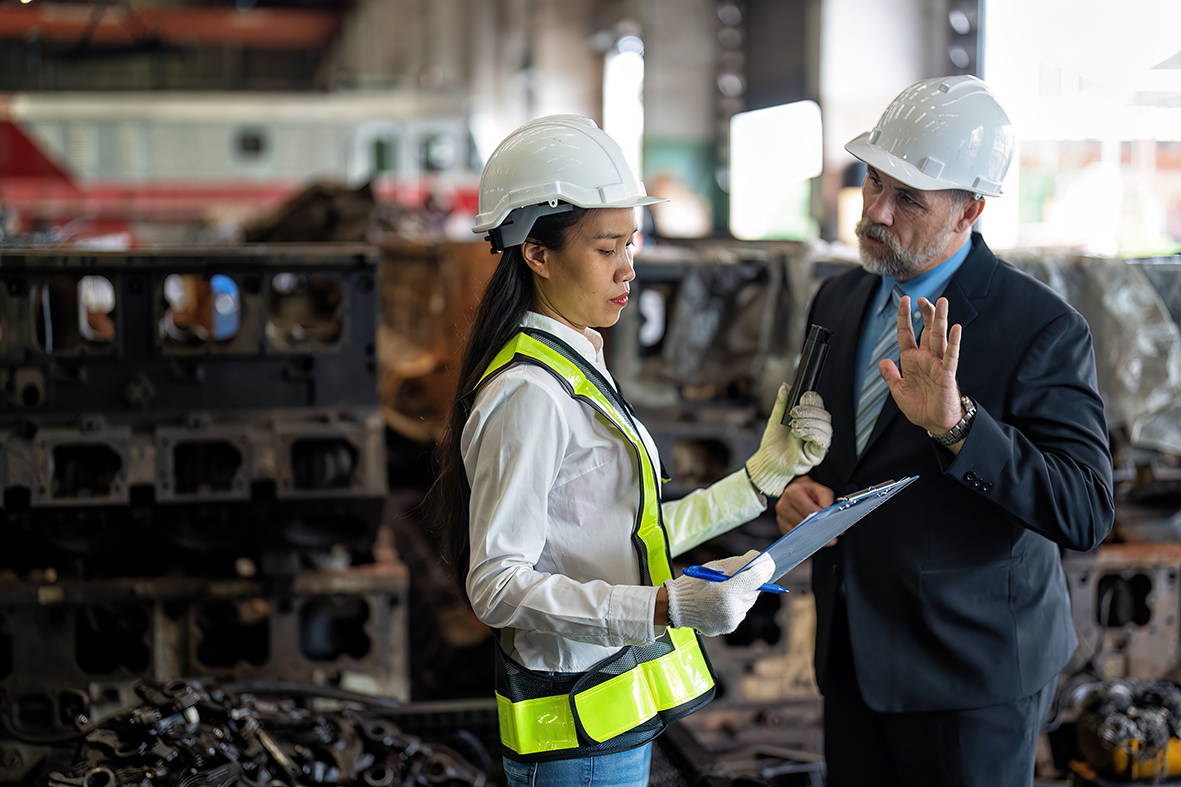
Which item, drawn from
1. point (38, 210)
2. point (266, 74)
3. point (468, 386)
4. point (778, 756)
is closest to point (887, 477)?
point (468, 386)

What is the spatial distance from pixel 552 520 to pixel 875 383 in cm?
89

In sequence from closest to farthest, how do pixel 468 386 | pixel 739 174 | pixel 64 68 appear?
1. pixel 468 386
2. pixel 739 174
3. pixel 64 68

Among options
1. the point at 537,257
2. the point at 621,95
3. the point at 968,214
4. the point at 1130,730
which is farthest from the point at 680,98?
the point at 537,257

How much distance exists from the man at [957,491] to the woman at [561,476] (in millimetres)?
522

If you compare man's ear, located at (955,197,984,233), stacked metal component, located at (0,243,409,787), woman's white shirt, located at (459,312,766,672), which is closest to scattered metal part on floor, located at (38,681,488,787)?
stacked metal component, located at (0,243,409,787)

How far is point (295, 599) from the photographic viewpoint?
3518mm

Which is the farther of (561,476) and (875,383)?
(875,383)

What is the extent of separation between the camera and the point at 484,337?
6.02 feet

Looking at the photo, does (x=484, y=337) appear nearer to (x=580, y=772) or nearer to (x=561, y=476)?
(x=561, y=476)

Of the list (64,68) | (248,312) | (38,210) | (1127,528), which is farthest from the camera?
(64,68)

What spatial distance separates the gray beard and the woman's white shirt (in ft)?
2.35

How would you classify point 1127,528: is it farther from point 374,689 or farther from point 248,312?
point 248,312

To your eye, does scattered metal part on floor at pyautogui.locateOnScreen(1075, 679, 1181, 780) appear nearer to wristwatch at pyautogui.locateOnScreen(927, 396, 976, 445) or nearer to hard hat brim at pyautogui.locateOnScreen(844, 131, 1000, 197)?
wristwatch at pyautogui.locateOnScreen(927, 396, 976, 445)

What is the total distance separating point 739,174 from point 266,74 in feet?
69.1
